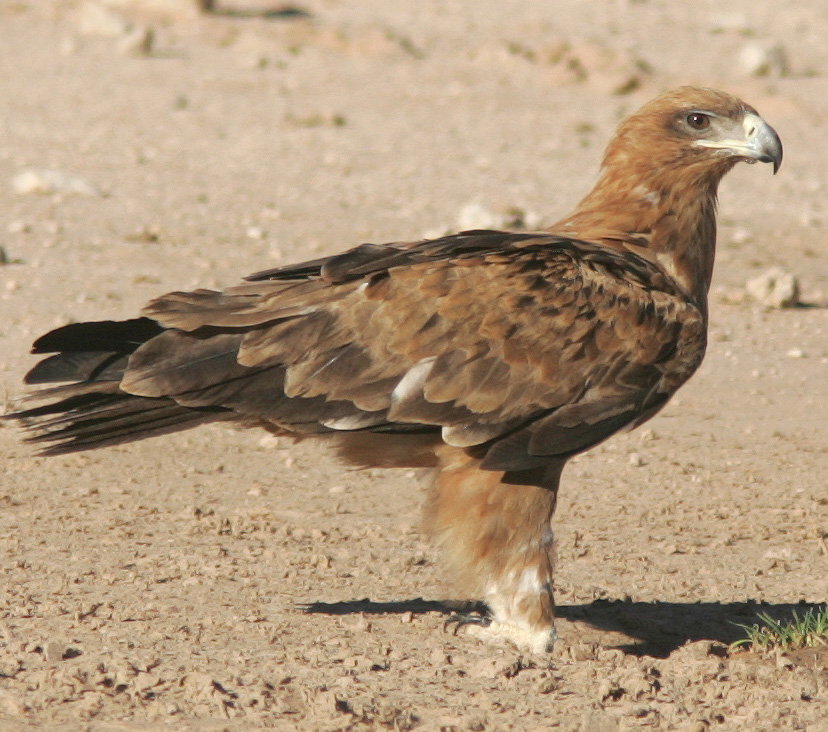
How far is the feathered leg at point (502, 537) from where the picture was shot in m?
5.66

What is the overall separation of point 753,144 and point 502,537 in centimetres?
196

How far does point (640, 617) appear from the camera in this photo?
634cm

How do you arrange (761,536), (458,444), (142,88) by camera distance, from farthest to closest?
(142,88) → (761,536) → (458,444)

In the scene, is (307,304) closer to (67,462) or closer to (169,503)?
(169,503)

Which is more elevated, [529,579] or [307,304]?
[307,304]

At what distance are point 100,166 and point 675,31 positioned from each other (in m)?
11.8

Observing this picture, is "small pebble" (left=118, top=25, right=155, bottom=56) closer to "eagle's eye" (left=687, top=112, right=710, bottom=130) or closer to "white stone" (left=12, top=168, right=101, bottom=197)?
"white stone" (left=12, top=168, right=101, bottom=197)

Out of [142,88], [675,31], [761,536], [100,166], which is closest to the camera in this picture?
[761,536]

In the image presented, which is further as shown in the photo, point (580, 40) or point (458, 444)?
point (580, 40)

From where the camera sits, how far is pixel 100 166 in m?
14.8

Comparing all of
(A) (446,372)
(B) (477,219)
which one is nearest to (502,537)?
(A) (446,372)

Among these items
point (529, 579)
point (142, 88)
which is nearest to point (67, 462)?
point (529, 579)

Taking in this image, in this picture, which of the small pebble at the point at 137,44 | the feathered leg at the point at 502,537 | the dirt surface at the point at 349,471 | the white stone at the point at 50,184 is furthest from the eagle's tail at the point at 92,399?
the small pebble at the point at 137,44

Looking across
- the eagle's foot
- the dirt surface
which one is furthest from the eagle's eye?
the eagle's foot
